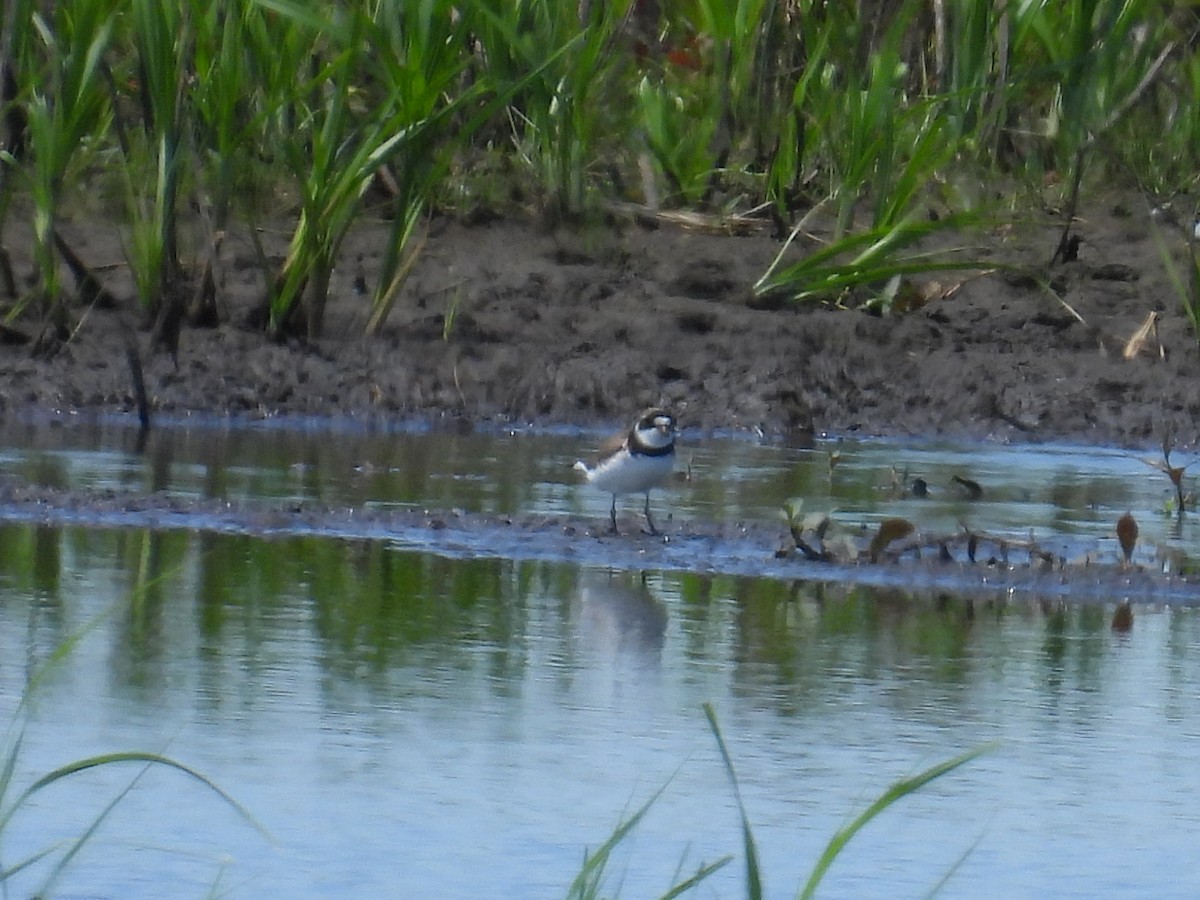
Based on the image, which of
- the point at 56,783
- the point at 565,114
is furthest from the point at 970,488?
the point at 56,783

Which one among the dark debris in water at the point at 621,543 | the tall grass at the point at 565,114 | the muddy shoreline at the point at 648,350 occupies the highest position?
the tall grass at the point at 565,114

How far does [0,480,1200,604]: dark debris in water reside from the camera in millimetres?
6637

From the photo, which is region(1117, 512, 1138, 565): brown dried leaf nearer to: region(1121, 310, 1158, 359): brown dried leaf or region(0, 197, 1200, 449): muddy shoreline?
region(0, 197, 1200, 449): muddy shoreline

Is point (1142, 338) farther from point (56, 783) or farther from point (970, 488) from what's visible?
point (56, 783)

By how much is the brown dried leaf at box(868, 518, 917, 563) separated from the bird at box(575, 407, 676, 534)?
2.28ft

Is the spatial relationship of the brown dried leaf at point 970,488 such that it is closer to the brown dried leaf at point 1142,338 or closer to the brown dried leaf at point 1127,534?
the brown dried leaf at point 1127,534

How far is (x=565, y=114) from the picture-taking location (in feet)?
35.5

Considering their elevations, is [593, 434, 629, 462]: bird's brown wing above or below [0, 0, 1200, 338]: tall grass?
below

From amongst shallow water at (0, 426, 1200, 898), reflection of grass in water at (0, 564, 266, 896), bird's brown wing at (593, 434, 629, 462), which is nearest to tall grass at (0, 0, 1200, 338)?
bird's brown wing at (593, 434, 629, 462)

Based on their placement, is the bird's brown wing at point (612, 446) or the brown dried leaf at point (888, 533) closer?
the brown dried leaf at point (888, 533)

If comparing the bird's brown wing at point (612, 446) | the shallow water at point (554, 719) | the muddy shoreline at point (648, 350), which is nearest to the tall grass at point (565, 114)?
the muddy shoreline at point (648, 350)

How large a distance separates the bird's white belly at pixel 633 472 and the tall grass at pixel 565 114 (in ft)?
6.47

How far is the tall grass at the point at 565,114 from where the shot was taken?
8992mm

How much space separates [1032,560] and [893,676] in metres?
1.55
